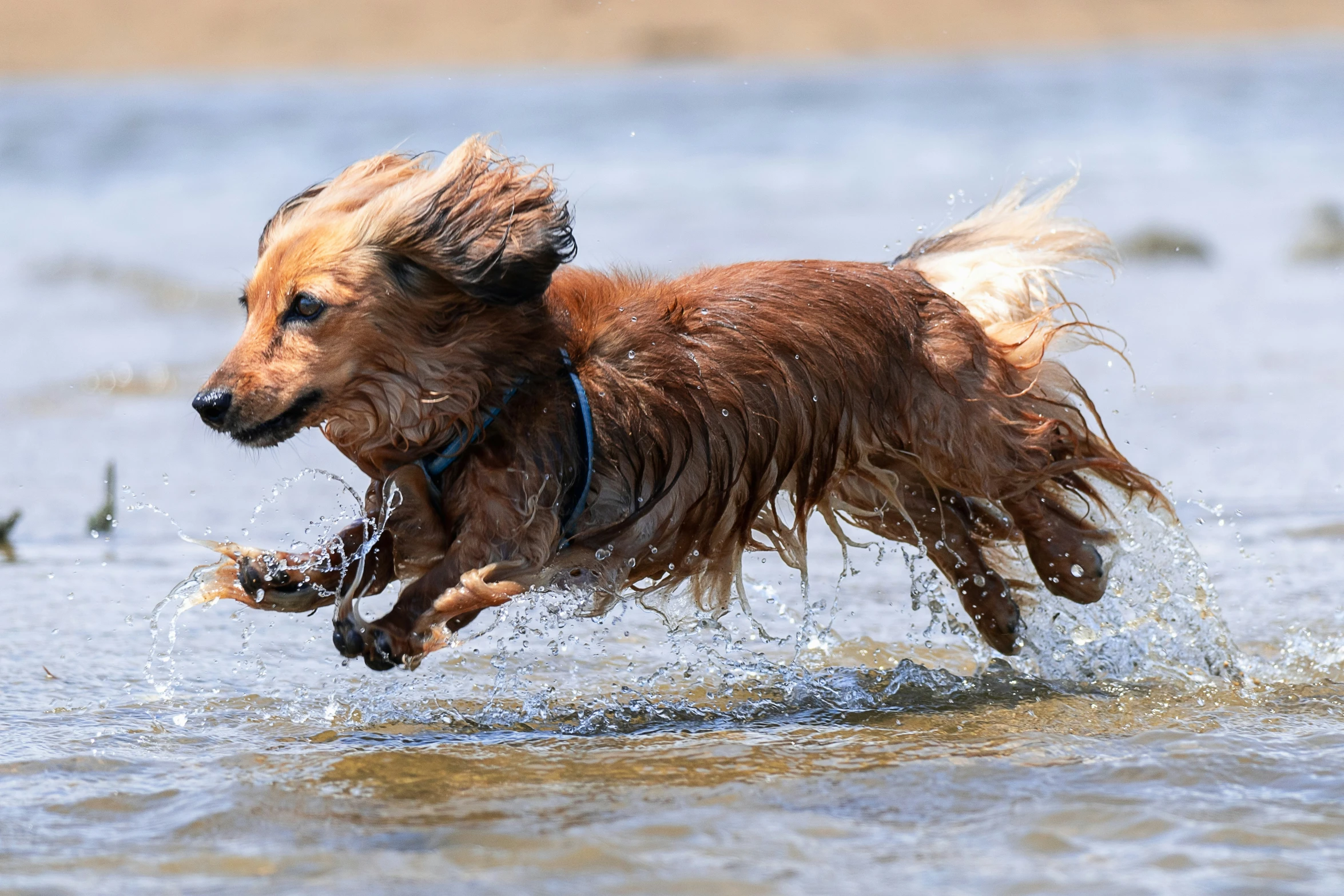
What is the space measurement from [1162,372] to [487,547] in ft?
20.2

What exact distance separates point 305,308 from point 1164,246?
1133 cm

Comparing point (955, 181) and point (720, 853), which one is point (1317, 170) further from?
point (720, 853)

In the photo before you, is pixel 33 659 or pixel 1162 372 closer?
pixel 33 659

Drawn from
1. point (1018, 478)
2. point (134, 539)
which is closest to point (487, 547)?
point (1018, 478)

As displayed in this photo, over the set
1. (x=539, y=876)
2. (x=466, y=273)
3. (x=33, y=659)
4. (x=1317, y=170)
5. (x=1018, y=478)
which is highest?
(x=1317, y=170)

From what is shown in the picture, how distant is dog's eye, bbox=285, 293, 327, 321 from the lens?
3.94 m

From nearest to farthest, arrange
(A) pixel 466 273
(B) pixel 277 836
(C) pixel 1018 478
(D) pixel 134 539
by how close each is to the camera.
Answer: (B) pixel 277 836, (A) pixel 466 273, (C) pixel 1018 478, (D) pixel 134 539

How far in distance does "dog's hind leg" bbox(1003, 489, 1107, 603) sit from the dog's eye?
2115mm

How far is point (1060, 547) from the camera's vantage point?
4.95m

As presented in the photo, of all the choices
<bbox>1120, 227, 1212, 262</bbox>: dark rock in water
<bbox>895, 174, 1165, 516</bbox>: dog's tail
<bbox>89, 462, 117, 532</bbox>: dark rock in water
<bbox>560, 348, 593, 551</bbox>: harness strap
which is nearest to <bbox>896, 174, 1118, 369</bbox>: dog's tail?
<bbox>895, 174, 1165, 516</bbox>: dog's tail

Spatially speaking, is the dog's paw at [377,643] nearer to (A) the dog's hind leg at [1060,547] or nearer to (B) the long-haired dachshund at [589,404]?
(B) the long-haired dachshund at [589,404]

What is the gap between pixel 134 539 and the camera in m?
6.52

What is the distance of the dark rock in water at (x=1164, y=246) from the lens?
45.0 ft

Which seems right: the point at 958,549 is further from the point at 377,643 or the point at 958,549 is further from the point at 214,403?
the point at 214,403
